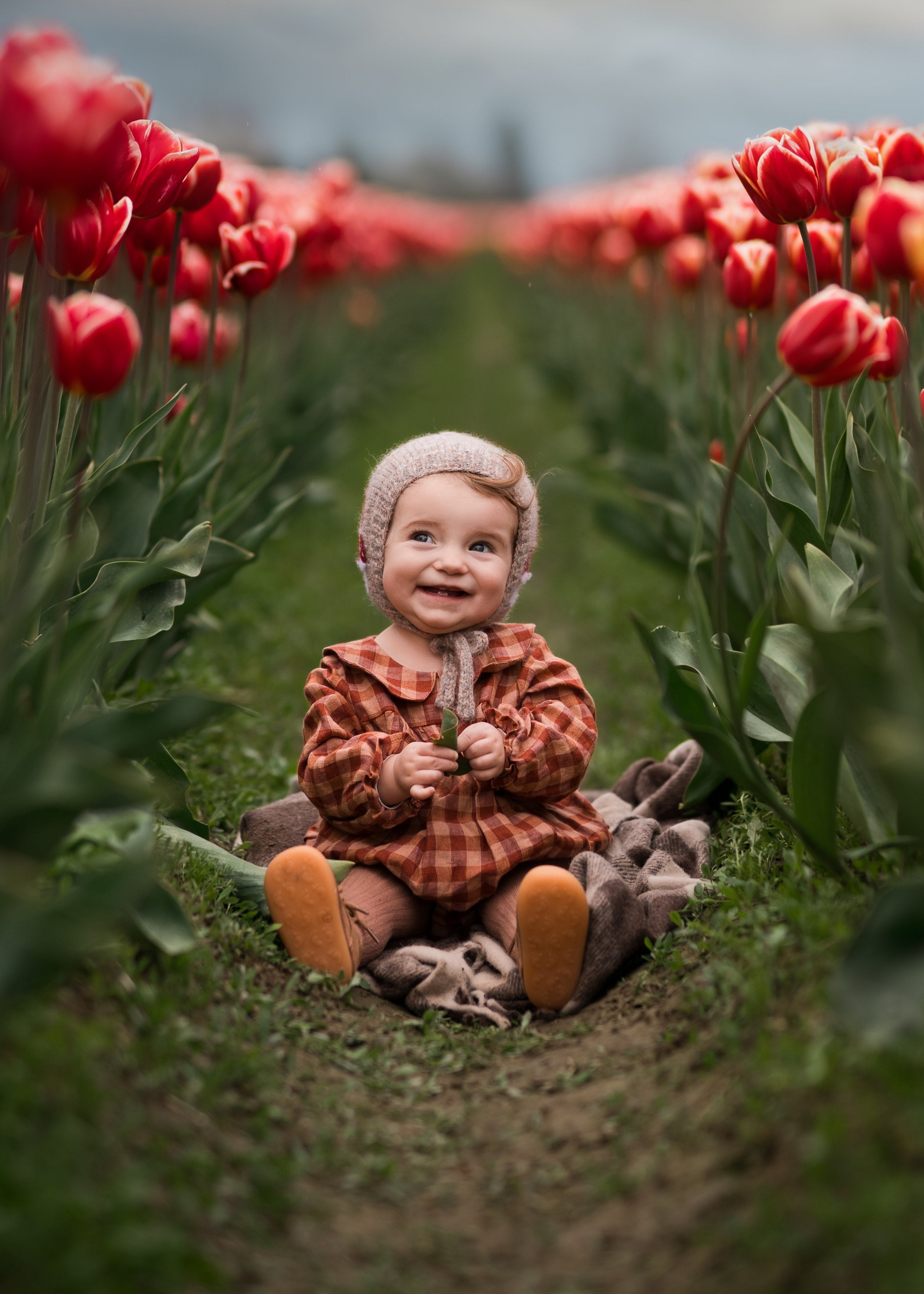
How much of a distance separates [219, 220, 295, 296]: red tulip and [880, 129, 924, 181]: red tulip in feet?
5.50

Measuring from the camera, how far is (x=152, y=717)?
1.95m

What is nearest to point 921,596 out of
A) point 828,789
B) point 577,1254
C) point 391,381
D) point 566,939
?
point 828,789

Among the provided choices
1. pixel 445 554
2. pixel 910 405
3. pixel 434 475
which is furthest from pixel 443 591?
pixel 910 405

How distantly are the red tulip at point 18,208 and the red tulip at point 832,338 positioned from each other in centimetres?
128

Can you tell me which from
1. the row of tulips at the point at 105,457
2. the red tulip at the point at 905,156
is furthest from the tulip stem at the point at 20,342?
the red tulip at the point at 905,156

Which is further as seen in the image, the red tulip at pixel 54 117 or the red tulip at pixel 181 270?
the red tulip at pixel 181 270

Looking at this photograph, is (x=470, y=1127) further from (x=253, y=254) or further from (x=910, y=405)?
(x=253, y=254)


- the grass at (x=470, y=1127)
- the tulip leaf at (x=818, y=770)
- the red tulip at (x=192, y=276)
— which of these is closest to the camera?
the grass at (x=470, y=1127)

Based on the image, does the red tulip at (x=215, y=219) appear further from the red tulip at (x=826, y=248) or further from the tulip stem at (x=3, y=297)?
the red tulip at (x=826, y=248)

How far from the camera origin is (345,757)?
2617 mm

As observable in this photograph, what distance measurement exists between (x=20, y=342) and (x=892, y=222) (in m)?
1.94

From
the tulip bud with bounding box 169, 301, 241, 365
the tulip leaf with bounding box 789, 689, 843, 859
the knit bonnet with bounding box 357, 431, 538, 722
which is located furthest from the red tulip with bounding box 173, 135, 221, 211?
the tulip leaf with bounding box 789, 689, 843, 859

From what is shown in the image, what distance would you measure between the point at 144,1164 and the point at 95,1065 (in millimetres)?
162

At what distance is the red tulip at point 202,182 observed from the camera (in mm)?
3213
